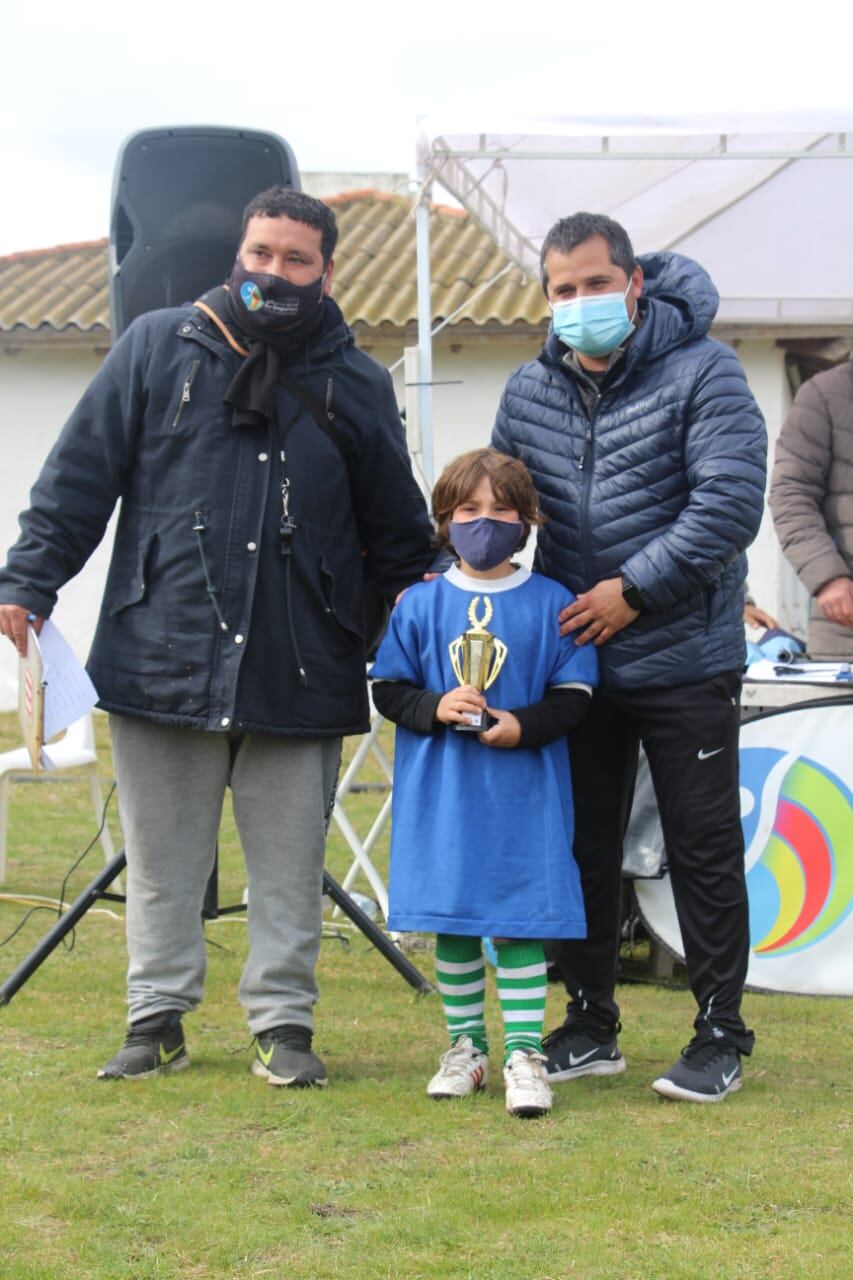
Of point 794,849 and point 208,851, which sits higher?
point 208,851

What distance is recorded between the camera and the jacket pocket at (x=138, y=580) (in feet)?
12.2

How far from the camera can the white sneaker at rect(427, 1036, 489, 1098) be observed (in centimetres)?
366

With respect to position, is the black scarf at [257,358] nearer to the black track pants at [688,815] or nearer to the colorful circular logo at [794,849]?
the black track pants at [688,815]

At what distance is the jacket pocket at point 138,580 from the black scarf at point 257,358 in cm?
35

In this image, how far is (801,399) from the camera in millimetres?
5387

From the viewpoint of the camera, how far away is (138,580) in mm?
3736

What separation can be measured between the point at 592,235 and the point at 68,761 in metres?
3.66

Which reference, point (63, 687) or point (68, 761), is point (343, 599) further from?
point (68, 761)

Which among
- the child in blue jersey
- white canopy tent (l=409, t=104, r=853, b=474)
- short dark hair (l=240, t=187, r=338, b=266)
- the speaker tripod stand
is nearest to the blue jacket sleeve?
the child in blue jersey

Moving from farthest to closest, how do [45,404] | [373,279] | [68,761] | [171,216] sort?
[373,279] < [45,404] < [68,761] < [171,216]

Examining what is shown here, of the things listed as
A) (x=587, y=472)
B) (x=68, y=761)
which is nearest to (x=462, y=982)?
(x=587, y=472)

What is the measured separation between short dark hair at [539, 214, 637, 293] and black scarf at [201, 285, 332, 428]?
1.93 ft

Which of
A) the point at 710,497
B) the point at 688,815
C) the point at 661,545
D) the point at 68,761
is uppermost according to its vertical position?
the point at 710,497

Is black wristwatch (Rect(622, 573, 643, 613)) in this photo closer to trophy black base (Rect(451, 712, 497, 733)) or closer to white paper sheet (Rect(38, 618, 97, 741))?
trophy black base (Rect(451, 712, 497, 733))
